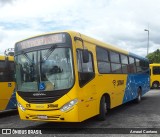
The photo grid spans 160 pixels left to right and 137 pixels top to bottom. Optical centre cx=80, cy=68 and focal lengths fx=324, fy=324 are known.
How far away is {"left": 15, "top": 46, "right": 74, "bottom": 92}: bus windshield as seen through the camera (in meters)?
9.70

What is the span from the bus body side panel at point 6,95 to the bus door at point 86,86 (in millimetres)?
4545

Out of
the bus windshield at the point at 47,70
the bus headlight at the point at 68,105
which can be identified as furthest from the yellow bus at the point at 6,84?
the bus headlight at the point at 68,105

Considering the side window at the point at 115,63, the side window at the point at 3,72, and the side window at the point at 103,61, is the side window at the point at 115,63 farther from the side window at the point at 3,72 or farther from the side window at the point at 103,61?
the side window at the point at 3,72

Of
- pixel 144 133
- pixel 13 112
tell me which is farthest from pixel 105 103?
pixel 13 112

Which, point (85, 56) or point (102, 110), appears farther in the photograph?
point (102, 110)

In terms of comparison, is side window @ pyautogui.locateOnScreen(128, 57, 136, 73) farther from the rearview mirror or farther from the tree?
the tree

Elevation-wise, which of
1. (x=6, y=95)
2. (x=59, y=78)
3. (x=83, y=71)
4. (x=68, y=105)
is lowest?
(x=68, y=105)

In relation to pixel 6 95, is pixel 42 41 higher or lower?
higher

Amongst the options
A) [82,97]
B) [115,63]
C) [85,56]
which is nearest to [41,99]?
[82,97]

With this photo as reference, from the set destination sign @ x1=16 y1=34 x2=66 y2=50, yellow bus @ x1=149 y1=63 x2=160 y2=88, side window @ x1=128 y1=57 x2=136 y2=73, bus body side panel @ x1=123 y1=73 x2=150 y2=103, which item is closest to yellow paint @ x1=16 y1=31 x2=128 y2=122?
destination sign @ x1=16 y1=34 x2=66 y2=50

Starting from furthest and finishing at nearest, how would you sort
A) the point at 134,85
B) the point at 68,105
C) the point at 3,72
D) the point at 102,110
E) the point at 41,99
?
the point at 134,85, the point at 3,72, the point at 102,110, the point at 41,99, the point at 68,105

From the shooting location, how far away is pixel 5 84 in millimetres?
13891

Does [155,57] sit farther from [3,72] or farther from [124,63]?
[3,72]

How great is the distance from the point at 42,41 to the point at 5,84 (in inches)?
172
